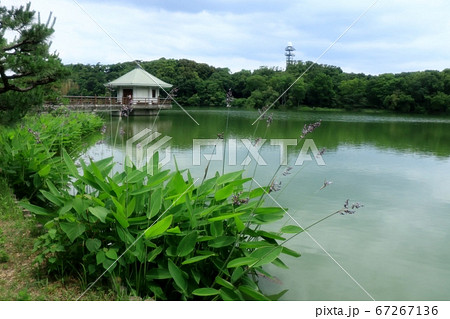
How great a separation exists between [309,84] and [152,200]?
25.5 m

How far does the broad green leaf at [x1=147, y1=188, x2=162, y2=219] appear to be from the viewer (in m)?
2.18

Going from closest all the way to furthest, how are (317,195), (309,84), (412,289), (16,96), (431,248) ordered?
(412,289), (431,248), (16,96), (317,195), (309,84)

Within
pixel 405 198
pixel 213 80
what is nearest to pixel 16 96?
pixel 405 198

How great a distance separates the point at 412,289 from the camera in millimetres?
2754

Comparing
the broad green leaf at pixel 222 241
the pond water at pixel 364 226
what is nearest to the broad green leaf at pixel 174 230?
the broad green leaf at pixel 222 241

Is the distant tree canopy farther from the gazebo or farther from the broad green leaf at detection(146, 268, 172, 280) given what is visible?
the gazebo

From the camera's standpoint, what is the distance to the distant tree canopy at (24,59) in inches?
167

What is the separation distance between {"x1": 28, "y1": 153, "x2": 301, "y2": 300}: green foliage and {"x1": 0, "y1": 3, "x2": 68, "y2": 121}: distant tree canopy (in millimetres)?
2439

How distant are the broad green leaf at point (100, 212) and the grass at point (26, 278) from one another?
38 centimetres

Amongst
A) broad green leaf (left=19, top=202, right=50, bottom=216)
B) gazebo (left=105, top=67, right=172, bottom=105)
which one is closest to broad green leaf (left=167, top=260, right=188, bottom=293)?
broad green leaf (left=19, top=202, right=50, bottom=216)

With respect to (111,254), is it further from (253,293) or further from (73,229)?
(253,293)

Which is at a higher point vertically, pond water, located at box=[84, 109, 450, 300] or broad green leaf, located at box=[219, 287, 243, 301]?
broad green leaf, located at box=[219, 287, 243, 301]

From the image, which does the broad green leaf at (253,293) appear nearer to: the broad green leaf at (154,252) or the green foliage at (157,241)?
the green foliage at (157,241)

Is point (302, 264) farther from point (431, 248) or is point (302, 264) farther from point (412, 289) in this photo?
point (431, 248)
